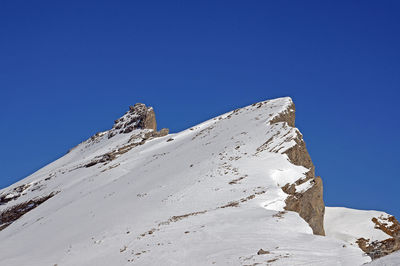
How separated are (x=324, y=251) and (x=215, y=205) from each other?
1412 cm

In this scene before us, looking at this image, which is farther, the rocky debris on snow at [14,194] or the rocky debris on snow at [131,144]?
the rocky debris on snow at [14,194]

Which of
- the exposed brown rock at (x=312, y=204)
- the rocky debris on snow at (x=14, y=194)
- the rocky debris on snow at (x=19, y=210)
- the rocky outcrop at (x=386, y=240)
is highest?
the rocky debris on snow at (x=14, y=194)

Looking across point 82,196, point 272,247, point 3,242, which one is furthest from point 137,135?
point 272,247

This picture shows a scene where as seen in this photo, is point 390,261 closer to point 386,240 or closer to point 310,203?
point 310,203

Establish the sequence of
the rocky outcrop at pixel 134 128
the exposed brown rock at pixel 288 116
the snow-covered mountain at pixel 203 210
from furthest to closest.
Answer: the rocky outcrop at pixel 134 128
the exposed brown rock at pixel 288 116
the snow-covered mountain at pixel 203 210

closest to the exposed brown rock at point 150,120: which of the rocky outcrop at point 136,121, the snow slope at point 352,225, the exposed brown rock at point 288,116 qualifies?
the rocky outcrop at point 136,121

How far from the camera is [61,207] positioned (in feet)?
171

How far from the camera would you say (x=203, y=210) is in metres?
32.8

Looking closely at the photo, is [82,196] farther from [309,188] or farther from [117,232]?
[309,188]

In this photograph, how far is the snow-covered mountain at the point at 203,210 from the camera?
23172 millimetres

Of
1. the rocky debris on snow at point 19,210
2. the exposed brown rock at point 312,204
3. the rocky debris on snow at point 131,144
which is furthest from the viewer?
the rocky debris on snow at point 131,144

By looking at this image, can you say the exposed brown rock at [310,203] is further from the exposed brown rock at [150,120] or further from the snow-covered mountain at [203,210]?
the exposed brown rock at [150,120]

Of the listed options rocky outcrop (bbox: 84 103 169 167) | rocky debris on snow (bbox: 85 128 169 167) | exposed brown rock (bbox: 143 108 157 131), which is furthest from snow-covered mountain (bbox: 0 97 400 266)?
exposed brown rock (bbox: 143 108 157 131)

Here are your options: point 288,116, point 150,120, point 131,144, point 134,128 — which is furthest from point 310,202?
point 150,120
